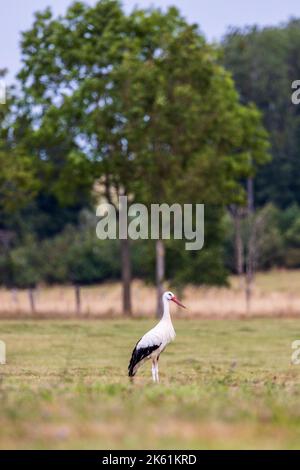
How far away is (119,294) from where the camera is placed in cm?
7594

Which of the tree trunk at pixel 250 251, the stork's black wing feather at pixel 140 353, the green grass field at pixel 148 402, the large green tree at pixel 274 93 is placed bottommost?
the green grass field at pixel 148 402

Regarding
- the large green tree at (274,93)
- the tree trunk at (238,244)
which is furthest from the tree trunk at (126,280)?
the large green tree at (274,93)

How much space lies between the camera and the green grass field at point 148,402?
14.4 m

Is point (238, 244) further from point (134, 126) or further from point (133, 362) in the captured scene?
point (133, 362)

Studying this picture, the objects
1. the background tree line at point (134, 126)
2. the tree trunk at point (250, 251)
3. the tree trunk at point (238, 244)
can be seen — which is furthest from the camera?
the tree trunk at point (238, 244)

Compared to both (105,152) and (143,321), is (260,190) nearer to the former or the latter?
(105,152)

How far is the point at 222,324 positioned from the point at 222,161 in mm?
10051

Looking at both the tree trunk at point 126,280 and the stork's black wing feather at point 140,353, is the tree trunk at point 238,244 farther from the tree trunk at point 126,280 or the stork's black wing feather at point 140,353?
the stork's black wing feather at point 140,353

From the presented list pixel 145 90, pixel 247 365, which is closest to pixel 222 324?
pixel 145 90

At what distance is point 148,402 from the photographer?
16.9m

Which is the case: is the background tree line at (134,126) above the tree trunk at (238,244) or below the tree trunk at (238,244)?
above

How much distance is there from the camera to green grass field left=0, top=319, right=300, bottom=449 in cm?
1435

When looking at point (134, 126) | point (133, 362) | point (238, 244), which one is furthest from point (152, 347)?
point (238, 244)

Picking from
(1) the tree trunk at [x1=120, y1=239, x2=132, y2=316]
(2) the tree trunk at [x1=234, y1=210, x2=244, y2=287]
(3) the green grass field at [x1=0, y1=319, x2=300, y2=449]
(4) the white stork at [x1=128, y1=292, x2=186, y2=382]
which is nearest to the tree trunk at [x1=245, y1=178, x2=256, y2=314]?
(2) the tree trunk at [x1=234, y1=210, x2=244, y2=287]
